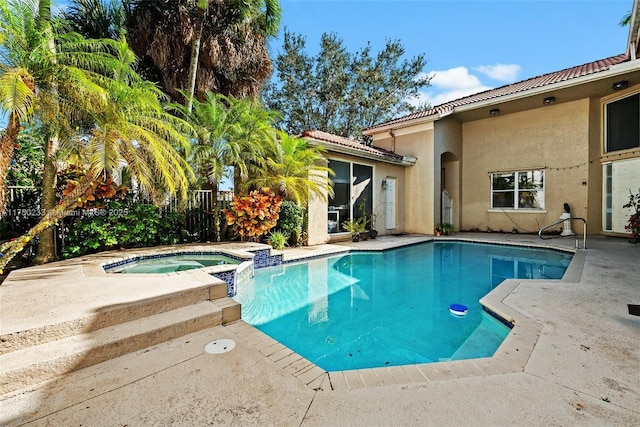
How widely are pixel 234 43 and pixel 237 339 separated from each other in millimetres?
12195

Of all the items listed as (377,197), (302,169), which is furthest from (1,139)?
(377,197)

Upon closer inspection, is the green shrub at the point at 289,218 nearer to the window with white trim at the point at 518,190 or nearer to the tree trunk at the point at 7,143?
the tree trunk at the point at 7,143

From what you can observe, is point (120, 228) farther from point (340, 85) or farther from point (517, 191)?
point (340, 85)

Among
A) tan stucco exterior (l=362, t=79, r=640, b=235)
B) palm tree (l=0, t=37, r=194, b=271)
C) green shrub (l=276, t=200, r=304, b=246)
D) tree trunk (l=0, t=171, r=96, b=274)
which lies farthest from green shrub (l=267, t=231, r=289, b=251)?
tan stucco exterior (l=362, t=79, r=640, b=235)

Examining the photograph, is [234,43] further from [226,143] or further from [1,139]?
[1,139]

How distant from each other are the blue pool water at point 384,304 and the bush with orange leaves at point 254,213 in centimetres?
165

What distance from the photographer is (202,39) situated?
11.2m

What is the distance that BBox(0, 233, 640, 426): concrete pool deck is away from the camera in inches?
89.2

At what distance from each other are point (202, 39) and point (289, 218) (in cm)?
808

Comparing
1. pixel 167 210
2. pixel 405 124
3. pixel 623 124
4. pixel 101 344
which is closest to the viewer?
pixel 101 344

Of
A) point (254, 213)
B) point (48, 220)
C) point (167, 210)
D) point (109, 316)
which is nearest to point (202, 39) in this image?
point (167, 210)

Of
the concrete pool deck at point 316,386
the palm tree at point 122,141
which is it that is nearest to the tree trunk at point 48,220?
the palm tree at point 122,141

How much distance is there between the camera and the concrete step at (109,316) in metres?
2.96

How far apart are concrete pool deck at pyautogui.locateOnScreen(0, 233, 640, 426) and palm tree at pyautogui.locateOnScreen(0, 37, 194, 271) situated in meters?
2.77
